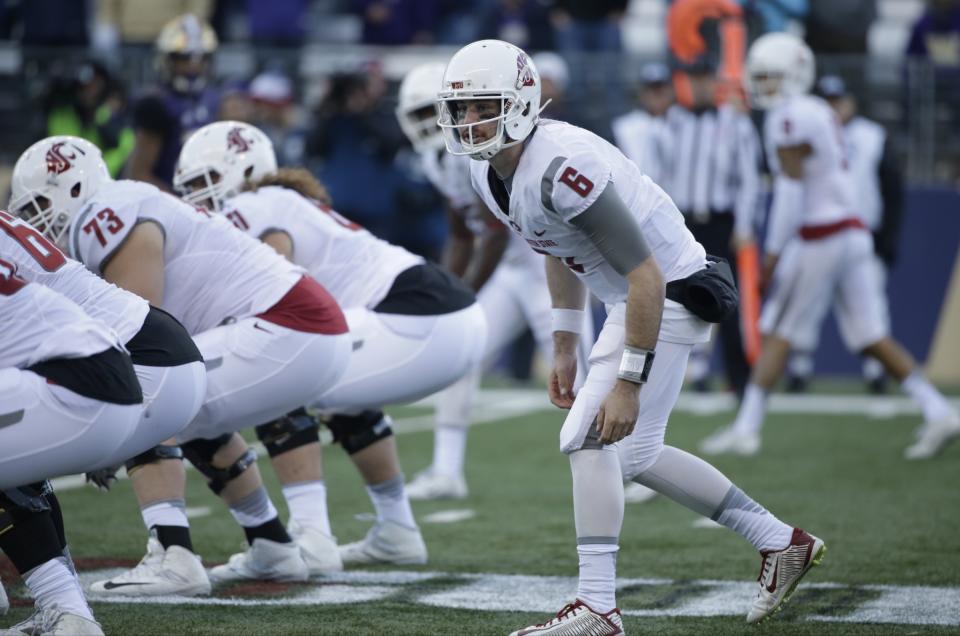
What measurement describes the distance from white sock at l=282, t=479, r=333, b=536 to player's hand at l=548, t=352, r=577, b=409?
3.93 feet

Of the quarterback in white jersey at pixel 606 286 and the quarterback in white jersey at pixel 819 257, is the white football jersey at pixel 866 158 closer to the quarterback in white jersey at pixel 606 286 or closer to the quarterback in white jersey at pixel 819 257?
the quarterback in white jersey at pixel 819 257

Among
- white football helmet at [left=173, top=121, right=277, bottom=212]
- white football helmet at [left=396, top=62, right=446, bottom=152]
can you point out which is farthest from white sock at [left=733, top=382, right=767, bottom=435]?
white football helmet at [left=173, top=121, right=277, bottom=212]

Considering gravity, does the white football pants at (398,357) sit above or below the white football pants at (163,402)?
below

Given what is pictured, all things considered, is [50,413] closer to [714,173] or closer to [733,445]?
[733,445]

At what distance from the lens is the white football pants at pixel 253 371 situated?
468cm

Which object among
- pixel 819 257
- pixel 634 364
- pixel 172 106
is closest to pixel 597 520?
pixel 634 364

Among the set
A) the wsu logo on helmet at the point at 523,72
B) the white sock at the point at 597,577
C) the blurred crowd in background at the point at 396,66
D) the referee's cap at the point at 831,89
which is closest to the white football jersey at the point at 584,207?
the wsu logo on helmet at the point at 523,72

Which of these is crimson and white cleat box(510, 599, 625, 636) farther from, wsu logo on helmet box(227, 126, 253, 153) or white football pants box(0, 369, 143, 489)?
wsu logo on helmet box(227, 126, 253, 153)

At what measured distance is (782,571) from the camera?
4.28 metres

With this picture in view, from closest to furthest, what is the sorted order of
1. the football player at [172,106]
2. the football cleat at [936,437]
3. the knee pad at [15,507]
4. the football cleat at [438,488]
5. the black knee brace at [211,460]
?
the knee pad at [15,507] < the black knee brace at [211,460] < the football cleat at [438,488] < the football player at [172,106] < the football cleat at [936,437]

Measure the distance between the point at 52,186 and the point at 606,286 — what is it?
1.68 metres

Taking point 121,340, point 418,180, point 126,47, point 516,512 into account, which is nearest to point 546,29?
point 418,180

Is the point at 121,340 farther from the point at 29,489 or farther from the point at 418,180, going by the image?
the point at 418,180

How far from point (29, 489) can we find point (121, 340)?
1.47 feet
